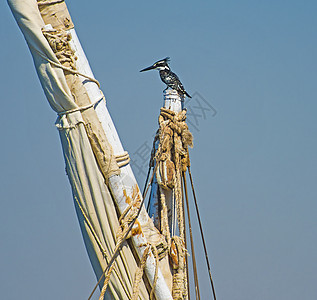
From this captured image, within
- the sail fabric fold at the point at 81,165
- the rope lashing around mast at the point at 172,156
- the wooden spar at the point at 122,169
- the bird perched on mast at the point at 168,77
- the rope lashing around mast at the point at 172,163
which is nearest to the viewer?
the sail fabric fold at the point at 81,165

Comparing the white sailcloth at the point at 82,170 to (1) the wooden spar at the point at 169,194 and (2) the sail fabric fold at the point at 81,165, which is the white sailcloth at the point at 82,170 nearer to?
(2) the sail fabric fold at the point at 81,165

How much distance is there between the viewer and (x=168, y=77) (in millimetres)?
9852

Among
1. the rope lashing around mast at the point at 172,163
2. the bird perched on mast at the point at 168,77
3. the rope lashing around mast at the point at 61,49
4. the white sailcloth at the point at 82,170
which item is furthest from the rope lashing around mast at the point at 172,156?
the rope lashing around mast at the point at 61,49

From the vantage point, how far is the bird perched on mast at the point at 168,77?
9.78 metres

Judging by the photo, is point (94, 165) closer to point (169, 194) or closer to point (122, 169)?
point (122, 169)

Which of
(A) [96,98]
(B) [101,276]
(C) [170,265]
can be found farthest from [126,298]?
(A) [96,98]

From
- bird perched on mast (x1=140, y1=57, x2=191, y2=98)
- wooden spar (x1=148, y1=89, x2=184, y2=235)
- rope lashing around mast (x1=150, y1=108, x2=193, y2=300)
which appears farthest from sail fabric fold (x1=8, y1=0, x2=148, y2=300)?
bird perched on mast (x1=140, y1=57, x2=191, y2=98)

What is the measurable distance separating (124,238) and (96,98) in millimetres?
1612

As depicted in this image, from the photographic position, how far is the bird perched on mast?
9.78m

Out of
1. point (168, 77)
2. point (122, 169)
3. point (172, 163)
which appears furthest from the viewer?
point (168, 77)

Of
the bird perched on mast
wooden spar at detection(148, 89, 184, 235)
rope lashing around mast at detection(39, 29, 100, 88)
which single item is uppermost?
rope lashing around mast at detection(39, 29, 100, 88)

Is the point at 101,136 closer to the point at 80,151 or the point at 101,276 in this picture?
the point at 80,151

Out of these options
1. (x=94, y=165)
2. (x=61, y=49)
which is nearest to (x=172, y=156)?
(x=94, y=165)

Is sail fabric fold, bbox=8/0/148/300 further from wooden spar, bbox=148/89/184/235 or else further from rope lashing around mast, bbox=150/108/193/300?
wooden spar, bbox=148/89/184/235
